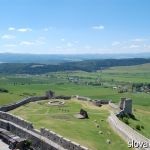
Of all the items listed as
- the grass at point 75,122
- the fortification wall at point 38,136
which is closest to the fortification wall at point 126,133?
the grass at point 75,122

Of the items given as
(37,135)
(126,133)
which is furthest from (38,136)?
(126,133)

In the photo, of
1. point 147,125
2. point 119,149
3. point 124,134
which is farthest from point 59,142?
point 147,125

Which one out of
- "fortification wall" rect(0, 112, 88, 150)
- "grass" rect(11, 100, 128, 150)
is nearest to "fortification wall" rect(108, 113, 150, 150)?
"grass" rect(11, 100, 128, 150)

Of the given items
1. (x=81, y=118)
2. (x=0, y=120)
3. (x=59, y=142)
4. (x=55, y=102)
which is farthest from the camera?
(x=55, y=102)

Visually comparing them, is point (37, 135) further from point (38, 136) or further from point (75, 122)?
point (75, 122)

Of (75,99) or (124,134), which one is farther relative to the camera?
(75,99)

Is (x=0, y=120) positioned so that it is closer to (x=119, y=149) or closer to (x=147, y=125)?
(x=119, y=149)
